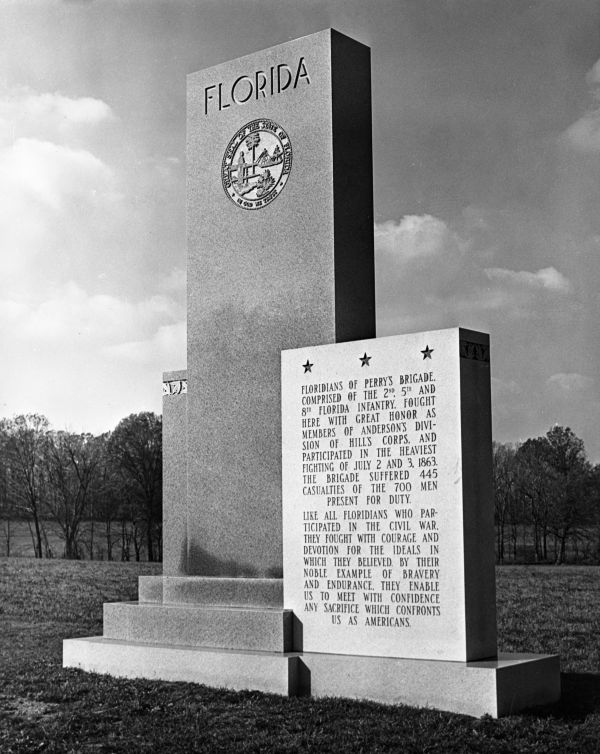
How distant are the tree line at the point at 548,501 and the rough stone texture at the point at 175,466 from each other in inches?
636

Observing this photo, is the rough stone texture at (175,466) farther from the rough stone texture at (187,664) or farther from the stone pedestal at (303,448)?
the rough stone texture at (187,664)

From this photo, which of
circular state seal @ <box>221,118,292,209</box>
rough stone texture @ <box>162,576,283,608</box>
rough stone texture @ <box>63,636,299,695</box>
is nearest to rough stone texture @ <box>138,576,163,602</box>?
rough stone texture @ <box>162,576,283,608</box>

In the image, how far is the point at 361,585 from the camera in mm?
8469

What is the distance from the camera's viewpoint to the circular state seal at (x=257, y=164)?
9.92 metres

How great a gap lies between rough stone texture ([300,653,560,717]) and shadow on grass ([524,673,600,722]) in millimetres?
112

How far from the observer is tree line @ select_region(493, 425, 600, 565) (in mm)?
25641

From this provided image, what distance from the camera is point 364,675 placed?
8.12 m

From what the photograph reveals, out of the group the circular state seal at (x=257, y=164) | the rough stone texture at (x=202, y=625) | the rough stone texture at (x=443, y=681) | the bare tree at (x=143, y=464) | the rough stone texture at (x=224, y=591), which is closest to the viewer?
the rough stone texture at (x=443, y=681)

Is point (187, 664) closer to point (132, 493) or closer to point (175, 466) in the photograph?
point (175, 466)

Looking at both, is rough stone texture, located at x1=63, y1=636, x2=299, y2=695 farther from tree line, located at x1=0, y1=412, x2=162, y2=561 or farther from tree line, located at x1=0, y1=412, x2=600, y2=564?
tree line, located at x1=0, y1=412, x2=162, y2=561

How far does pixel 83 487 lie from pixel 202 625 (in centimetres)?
2046

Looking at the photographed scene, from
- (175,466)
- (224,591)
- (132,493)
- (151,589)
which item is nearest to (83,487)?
(132,493)

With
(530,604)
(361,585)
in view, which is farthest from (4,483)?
(361,585)

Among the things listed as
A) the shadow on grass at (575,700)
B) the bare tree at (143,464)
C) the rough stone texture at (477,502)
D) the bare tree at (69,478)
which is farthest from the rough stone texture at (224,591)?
the bare tree at (69,478)
